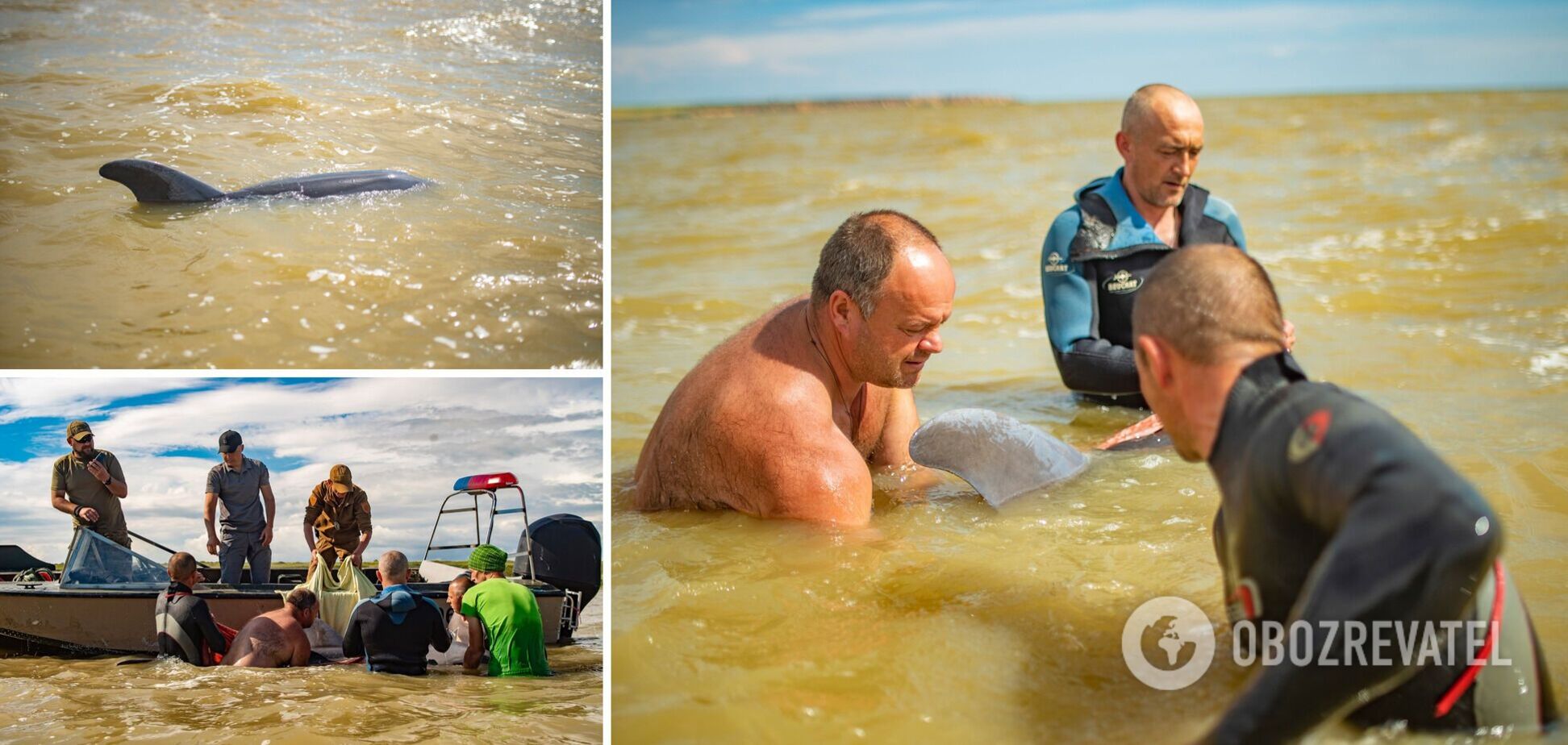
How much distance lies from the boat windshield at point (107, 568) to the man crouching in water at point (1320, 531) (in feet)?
8.46

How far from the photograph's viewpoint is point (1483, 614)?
2010 mm

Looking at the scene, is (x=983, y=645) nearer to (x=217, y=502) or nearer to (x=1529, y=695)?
(x=1529, y=695)

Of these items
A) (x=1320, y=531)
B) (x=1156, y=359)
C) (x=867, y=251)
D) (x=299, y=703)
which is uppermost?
(x=867, y=251)

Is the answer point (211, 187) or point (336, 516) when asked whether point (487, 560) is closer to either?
point (336, 516)

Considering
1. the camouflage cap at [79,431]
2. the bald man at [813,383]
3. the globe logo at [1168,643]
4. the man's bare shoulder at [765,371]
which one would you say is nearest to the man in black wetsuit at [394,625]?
the camouflage cap at [79,431]

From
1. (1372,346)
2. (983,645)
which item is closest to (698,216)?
(1372,346)

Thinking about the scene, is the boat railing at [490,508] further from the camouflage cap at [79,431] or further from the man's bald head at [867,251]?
the man's bald head at [867,251]

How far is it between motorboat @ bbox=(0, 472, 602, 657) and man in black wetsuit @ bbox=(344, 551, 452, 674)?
1.6 inches

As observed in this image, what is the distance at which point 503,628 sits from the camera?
332 centimetres

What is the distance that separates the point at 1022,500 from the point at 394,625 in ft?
6.56

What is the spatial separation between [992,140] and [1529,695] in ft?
68.4

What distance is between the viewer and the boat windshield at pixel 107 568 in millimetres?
3057

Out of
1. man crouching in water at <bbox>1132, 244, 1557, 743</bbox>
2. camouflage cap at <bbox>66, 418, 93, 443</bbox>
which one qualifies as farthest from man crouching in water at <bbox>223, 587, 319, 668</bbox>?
man crouching in water at <bbox>1132, 244, 1557, 743</bbox>

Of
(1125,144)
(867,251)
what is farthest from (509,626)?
(1125,144)
